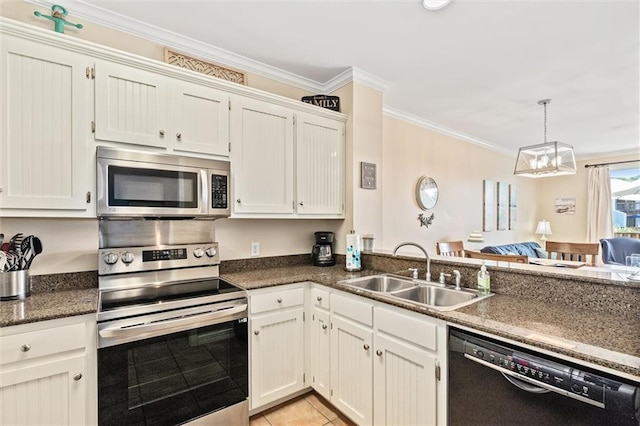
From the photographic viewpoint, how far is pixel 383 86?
9.61 ft

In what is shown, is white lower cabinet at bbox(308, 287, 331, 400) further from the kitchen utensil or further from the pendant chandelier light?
the pendant chandelier light

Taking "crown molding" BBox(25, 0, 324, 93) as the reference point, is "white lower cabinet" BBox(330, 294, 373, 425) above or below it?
below

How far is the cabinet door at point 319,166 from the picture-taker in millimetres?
2510

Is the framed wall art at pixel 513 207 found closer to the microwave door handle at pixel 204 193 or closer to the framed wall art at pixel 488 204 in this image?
the framed wall art at pixel 488 204

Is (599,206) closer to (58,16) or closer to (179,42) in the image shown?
(179,42)

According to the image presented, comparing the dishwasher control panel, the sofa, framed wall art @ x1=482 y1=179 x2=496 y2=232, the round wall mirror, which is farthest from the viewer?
framed wall art @ x1=482 y1=179 x2=496 y2=232

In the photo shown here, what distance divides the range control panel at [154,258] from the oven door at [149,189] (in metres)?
0.28

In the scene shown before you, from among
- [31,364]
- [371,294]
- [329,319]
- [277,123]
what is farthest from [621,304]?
[31,364]

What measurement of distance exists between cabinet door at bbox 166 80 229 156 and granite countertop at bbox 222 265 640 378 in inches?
53.8

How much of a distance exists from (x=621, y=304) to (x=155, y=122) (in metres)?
2.62

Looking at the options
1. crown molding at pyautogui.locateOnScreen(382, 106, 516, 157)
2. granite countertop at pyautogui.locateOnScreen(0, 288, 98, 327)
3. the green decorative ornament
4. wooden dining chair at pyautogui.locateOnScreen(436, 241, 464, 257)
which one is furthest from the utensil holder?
wooden dining chair at pyautogui.locateOnScreen(436, 241, 464, 257)

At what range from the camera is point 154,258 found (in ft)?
6.53

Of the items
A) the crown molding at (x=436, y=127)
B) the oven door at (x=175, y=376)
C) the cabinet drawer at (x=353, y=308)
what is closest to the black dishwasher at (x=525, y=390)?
the cabinet drawer at (x=353, y=308)

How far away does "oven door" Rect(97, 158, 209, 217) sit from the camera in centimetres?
171
